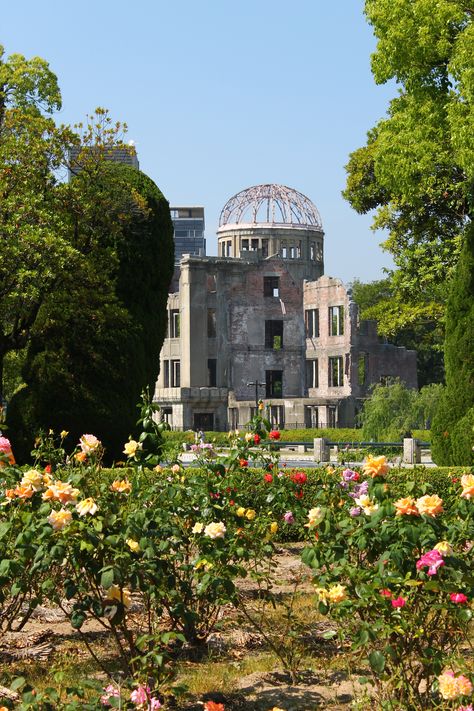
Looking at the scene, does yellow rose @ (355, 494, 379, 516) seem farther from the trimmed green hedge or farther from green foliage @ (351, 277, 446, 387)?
the trimmed green hedge

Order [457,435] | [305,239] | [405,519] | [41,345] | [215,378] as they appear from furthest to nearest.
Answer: [305,239] < [215,378] < [41,345] < [457,435] < [405,519]

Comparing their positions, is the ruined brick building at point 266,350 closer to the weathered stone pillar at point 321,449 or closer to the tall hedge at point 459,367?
the weathered stone pillar at point 321,449

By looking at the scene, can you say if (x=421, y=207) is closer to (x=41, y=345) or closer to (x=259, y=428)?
(x=41, y=345)

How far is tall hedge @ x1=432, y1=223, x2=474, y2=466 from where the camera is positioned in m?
16.1

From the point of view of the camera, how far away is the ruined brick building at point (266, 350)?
187 ft

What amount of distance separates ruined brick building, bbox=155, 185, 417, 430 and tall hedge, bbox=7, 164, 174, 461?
37.9 m

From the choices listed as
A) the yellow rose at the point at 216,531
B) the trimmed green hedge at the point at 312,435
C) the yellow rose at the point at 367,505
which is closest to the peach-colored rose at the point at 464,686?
the yellow rose at the point at 367,505

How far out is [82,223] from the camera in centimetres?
1995

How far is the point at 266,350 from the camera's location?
60562 mm

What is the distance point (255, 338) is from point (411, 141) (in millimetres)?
34471

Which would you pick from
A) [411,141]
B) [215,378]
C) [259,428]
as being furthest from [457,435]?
[215,378]

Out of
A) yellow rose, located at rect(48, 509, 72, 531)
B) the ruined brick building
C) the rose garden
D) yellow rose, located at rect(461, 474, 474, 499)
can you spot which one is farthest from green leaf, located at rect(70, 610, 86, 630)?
the ruined brick building

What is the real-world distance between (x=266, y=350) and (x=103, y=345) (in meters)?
43.3

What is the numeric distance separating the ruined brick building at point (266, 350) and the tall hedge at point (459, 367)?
39459mm
